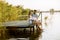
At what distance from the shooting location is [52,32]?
87.2 inches

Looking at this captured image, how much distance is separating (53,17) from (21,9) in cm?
39

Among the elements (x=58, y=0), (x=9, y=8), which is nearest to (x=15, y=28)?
(x=9, y=8)

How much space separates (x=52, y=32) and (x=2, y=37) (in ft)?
2.07

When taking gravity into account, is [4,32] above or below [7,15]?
below

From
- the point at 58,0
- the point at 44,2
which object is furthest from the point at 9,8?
the point at 58,0

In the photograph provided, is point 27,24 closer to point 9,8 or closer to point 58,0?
point 9,8

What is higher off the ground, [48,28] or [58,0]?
[58,0]

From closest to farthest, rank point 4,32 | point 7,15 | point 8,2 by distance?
1. point 4,32
2. point 7,15
3. point 8,2

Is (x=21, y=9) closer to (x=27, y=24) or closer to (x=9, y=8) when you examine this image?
(x=9, y=8)

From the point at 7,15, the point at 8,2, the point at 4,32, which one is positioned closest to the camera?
the point at 4,32

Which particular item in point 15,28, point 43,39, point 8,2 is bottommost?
point 43,39

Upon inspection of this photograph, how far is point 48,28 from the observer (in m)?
2.19

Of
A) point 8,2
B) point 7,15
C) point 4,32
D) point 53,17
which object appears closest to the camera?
point 4,32

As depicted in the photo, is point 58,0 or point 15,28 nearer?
point 15,28
